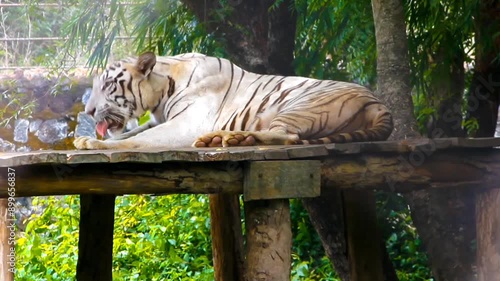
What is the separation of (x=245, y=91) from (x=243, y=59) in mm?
984

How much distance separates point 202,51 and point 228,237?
4.06 ft

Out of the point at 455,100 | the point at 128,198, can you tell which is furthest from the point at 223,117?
the point at 128,198

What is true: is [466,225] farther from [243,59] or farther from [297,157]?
[297,157]

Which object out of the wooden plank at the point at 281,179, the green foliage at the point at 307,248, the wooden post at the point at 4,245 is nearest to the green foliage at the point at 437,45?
the green foliage at the point at 307,248

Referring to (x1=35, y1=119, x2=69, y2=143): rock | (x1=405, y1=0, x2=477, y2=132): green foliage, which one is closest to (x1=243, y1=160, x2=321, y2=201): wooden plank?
(x1=405, y1=0, x2=477, y2=132): green foliage

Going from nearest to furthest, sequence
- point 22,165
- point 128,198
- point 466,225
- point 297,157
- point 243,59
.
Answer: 1. point 22,165
2. point 297,157
3. point 466,225
4. point 243,59
5. point 128,198

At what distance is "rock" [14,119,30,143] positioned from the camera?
25.6ft

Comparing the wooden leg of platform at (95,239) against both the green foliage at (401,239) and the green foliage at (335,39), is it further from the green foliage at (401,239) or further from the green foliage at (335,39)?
the green foliage at (401,239)

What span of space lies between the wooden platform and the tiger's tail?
0.21 meters

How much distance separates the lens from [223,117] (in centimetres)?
419

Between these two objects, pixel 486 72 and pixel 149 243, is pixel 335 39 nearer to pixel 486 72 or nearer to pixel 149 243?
pixel 486 72

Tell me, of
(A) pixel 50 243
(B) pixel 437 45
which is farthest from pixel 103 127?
(A) pixel 50 243

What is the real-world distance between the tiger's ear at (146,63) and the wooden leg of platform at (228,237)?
0.79m

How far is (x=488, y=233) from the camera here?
3752 millimetres
